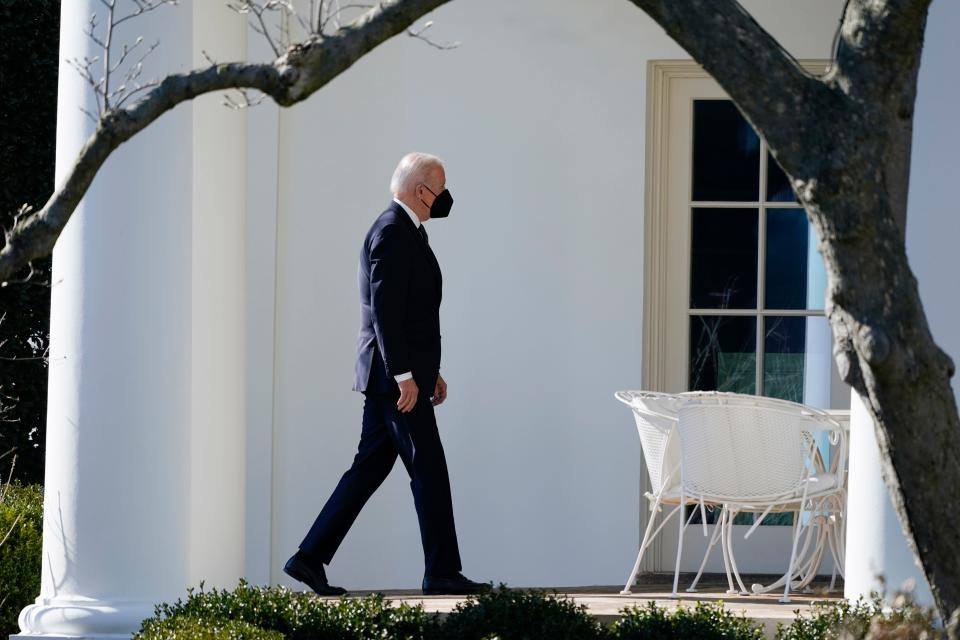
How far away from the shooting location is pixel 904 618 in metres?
4.23

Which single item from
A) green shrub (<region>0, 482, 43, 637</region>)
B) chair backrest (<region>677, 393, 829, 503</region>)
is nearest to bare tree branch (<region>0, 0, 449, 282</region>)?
chair backrest (<region>677, 393, 829, 503</region>)

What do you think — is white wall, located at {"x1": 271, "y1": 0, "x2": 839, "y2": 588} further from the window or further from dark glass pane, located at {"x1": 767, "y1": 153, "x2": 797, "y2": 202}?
dark glass pane, located at {"x1": 767, "y1": 153, "x2": 797, "y2": 202}

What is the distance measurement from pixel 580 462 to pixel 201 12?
3.18 meters

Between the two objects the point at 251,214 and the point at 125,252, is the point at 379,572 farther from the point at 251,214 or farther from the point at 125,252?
the point at 125,252

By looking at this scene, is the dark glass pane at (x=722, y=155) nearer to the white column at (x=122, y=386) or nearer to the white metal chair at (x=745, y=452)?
the white metal chair at (x=745, y=452)

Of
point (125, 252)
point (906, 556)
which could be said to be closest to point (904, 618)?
point (906, 556)

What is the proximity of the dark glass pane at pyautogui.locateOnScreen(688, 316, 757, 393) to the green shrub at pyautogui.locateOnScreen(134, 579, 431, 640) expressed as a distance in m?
2.85

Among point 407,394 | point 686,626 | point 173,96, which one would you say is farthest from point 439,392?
point 173,96

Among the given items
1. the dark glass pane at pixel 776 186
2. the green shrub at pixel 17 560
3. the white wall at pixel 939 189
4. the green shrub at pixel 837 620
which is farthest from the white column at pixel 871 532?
the green shrub at pixel 17 560

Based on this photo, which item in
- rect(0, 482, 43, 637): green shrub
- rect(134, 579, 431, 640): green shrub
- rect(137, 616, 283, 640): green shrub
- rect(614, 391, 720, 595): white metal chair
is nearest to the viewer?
rect(137, 616, 283, 640): green shrub

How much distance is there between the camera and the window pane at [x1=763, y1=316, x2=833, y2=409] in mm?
7531

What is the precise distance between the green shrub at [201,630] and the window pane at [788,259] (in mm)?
3567

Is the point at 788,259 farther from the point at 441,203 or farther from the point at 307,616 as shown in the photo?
the point at 307,616

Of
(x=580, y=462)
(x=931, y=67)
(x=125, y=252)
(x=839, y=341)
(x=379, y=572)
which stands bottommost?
(x=379, y=572)
